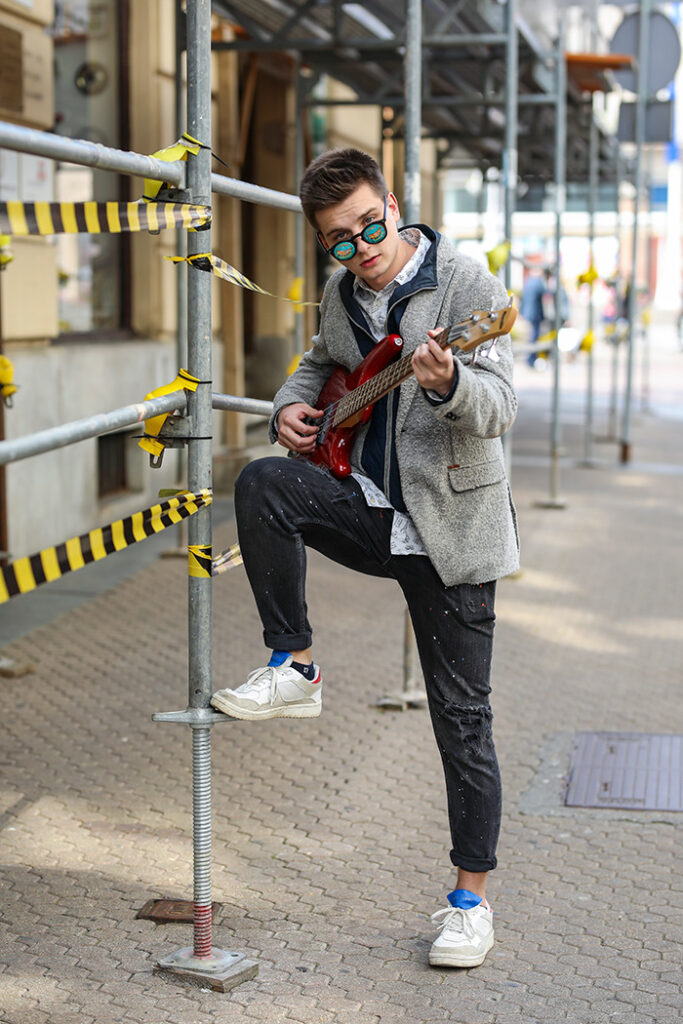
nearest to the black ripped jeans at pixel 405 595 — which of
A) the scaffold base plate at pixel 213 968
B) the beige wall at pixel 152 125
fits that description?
the scaffold base plate at pixel 213 968

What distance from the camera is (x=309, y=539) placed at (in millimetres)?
3262

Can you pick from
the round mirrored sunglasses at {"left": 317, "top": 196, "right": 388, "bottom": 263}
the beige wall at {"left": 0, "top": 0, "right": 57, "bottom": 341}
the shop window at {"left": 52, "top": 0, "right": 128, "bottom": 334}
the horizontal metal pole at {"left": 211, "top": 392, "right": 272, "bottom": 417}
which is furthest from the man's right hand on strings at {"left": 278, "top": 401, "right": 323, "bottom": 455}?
the shop window at {"left": 52, "top": 0, "right": 128, "bottom": 334}

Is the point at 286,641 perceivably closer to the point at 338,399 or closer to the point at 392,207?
the point at 338,399

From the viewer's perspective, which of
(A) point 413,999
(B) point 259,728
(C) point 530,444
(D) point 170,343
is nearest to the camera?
(A) point 413,999

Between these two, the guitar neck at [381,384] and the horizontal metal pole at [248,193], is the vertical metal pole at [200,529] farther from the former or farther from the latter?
the guitar neck at [381,384]

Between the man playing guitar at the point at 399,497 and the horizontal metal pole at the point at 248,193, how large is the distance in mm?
170

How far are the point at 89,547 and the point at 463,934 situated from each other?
4.26 feet

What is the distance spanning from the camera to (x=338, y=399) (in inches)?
130

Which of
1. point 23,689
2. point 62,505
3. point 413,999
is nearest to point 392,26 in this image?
point 62,505

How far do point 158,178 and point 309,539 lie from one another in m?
0.87

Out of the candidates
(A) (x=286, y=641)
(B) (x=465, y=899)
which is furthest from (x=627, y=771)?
(A) (x=286, y=641)

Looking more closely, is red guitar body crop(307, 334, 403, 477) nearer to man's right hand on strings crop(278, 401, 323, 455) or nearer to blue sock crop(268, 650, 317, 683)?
man's right hand on strings crop(278, 401, 323, 455)

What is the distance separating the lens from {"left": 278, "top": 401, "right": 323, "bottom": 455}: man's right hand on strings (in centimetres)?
329

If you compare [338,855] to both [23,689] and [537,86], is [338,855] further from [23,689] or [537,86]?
[537,86]
